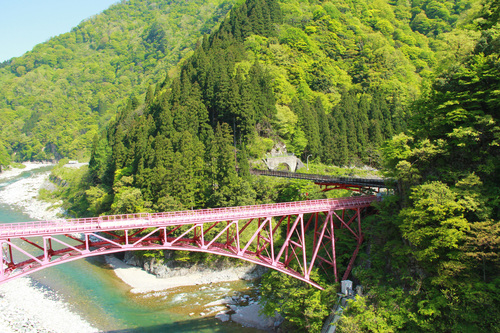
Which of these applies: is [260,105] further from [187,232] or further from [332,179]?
[187,232]

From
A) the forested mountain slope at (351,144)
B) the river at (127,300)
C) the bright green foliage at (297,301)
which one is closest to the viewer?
the forested mountain slope at (351,144)

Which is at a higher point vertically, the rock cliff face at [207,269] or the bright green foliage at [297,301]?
the bright green foliage at [297,301]

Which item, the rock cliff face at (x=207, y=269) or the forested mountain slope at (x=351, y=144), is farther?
the rock cliff face at (x=207, y=269)

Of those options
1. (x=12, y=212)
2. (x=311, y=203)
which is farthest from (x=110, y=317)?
(x=12, y=212)

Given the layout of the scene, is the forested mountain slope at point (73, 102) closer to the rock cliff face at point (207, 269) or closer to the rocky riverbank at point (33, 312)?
the rocky riverbank at point (33, 312)

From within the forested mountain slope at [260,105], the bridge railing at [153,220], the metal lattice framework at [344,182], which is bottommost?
the metal lattice framework at [344,182]

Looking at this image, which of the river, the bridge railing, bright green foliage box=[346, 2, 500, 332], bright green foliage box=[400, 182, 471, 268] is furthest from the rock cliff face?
bright green foliage box=[400, 182, 471, 268]

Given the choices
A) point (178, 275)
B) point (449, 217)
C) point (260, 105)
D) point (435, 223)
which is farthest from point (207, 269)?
point (260, 105)

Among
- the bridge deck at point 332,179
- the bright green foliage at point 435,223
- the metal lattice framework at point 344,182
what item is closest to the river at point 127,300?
the metal lattice framework at point 344,182

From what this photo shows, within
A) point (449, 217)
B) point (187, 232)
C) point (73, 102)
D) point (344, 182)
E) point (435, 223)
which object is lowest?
point (344, 182)
